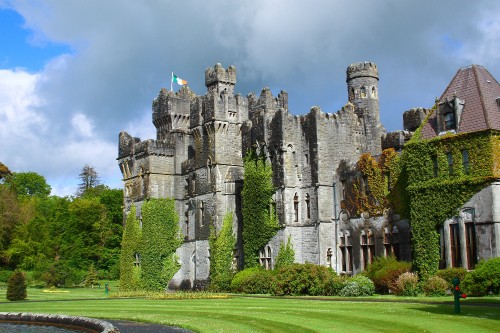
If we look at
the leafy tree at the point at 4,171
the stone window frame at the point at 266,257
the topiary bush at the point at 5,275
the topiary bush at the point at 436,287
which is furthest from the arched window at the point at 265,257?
the leafy tree at the point at 4,171

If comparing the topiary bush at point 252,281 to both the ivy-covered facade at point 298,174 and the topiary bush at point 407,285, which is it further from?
the topiary bush at point 407,285

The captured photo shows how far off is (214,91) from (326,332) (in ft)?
124

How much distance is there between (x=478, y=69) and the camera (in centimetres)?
3569

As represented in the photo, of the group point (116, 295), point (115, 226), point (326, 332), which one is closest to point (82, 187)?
point (115, 226)

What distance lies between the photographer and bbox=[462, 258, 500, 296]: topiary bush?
89.0ft

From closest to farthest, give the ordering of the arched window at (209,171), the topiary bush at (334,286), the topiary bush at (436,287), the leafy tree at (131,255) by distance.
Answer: the topiary bush at (436,287)
the topiary bush at (334,286)
the arched window at (209,171)
the leafy tree at (131,255)

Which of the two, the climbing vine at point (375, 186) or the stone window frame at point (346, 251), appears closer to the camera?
the climbing vine at point (375, 186)

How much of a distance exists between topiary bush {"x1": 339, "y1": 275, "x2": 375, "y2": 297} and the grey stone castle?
6473 millimetres

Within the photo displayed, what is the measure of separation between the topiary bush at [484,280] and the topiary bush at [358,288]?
17.8 ft

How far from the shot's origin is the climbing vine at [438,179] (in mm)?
31797

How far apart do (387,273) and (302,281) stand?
4.57 m

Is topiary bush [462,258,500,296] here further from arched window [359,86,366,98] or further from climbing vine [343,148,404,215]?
arched window [359,86,366,98]

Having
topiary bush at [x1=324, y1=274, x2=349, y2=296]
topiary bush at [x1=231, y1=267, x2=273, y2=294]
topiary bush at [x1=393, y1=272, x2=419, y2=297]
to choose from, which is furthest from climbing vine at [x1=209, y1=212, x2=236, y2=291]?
topiary bush at [x1=393, y1=272, x2=419, y2=297]

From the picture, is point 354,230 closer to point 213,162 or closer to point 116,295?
point 213,162
